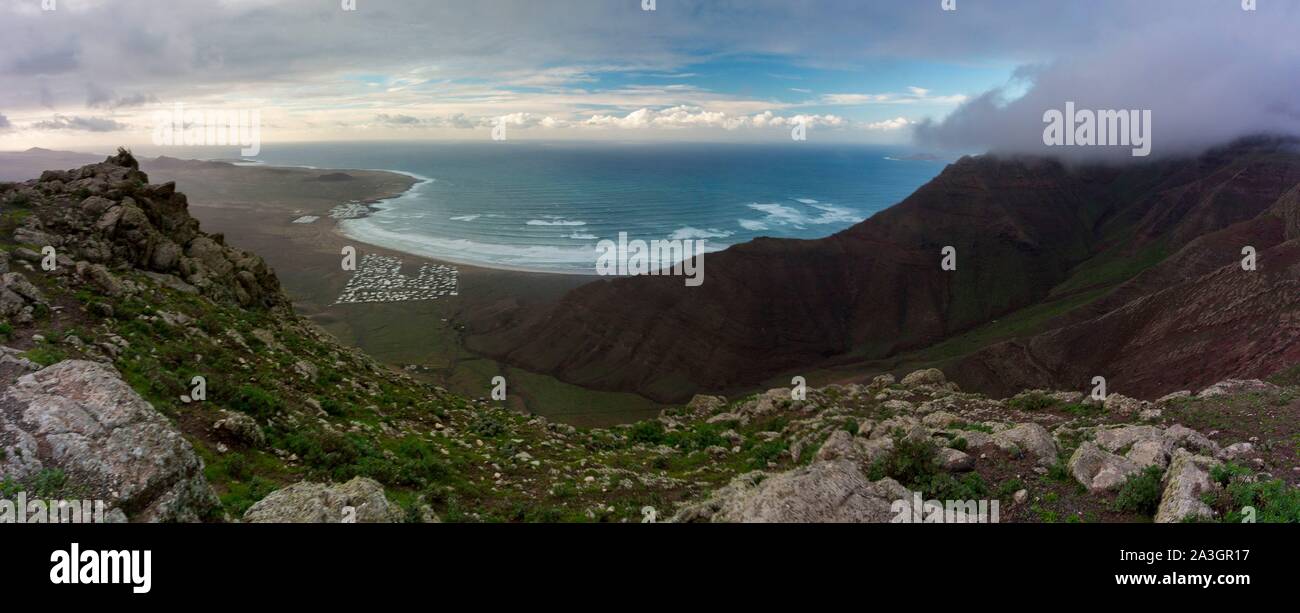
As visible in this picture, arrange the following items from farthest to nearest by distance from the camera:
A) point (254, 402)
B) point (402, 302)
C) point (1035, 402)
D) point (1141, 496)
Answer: point (402, 302), point (1035, 402), point (254, 402), point (1141, 496)

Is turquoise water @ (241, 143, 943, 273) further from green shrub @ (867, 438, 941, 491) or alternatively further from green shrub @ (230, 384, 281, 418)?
green shrub @ (867, 438, 941, 491)

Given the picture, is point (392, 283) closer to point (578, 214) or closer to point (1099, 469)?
point (578, 214)

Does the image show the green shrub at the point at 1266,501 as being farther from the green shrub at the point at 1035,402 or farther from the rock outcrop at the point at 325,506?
the rock outcrop at the point at 325,506

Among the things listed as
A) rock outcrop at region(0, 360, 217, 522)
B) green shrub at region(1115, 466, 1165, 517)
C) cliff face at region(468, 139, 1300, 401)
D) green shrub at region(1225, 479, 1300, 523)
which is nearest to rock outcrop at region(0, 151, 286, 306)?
rock outcrop at region(0, 360, 217, 522)

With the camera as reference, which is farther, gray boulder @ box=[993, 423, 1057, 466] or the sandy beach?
the sandy beach

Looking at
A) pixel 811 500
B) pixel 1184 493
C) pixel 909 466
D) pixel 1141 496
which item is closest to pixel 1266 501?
pixel 1184 493
